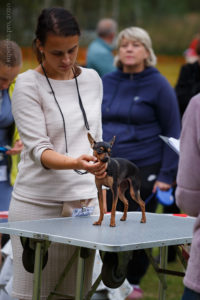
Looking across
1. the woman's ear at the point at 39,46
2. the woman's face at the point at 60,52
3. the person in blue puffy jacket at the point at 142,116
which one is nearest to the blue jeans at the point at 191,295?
the woman's face at the point at 60,52

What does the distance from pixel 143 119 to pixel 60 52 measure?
1.89 m

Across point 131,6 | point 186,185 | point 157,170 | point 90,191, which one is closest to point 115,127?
point 157,170

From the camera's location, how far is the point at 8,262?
466 centimetres

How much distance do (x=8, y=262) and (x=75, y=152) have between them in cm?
173

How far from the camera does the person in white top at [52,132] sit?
314 cm

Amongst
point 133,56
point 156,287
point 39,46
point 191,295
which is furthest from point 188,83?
point 191,295

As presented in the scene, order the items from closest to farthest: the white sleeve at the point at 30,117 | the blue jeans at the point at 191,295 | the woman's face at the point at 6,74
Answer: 1. the blue jeans at the point at 191,295
2. the white sleeve at the point at 30,117
3. the woman's face at the point at 6,74

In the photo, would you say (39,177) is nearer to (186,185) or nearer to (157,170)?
(186,185)

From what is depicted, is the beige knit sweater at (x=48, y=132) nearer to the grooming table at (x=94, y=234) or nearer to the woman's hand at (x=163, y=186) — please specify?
the grooming table at (x=94, y=234)

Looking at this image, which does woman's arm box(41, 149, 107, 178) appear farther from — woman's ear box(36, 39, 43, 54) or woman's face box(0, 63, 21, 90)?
woman's face box(0, 63, 21, 90)

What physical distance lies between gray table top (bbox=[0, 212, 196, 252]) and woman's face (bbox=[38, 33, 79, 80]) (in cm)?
71

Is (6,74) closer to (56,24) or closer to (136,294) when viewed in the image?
(56,24)

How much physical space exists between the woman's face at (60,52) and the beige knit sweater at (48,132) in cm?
8

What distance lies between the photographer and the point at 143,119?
4965 millimetres
